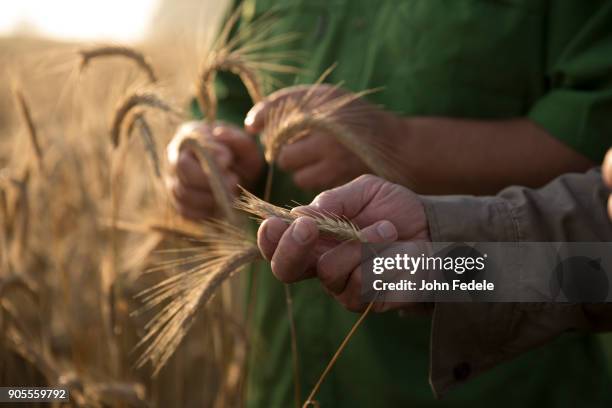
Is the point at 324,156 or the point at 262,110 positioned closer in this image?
the point at 262,110

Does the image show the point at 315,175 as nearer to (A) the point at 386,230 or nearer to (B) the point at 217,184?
(B) the point at 217,184

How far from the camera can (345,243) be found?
2.55 ft

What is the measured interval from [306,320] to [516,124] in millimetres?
572

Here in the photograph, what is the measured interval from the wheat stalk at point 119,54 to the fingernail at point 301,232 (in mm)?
668

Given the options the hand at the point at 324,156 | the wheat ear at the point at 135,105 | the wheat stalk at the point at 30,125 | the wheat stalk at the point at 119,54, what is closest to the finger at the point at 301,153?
the hand at the point at 324,156

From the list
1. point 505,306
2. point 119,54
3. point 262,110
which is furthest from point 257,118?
point 505,306

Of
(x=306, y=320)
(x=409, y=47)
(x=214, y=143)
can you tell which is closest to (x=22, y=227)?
(x=214, y=143)

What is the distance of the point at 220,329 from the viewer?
3.98 ft

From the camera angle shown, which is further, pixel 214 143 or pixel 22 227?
pixel 22 227

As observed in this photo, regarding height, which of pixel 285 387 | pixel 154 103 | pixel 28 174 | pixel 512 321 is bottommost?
pixel 285 387

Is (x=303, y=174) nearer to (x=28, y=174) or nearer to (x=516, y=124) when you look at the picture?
(x=516, y=124)

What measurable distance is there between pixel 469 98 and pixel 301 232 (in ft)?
2.31

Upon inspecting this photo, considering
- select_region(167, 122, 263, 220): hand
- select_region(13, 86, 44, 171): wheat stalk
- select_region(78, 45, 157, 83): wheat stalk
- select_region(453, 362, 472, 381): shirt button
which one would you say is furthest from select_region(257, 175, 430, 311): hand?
select_region(13, 86, 44, 171): wheat stalk

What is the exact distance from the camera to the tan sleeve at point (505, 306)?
85cm
